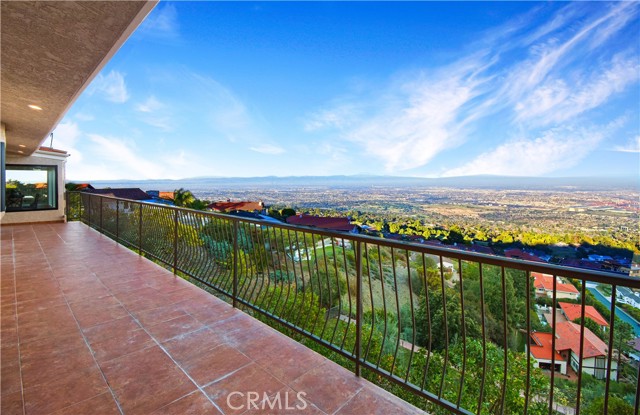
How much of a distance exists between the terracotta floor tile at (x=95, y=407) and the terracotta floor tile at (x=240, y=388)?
0.51 meters

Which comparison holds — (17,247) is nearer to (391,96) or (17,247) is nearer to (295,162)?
(391,96)

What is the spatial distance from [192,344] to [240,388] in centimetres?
74

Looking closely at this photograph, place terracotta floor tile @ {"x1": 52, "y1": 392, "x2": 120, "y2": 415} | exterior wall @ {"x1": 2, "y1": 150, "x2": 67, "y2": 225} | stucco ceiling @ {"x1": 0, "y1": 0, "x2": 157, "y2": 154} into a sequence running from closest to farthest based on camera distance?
terracotta floor tile @ {"x1": 52, "y1": 392, "x2": 120, "y2": 415}, stucco ceiling @ {"x1": 0, "y1": 0, "x2": 157, "y2": 154}, exterior wall @ {"x1": 2, "y1": 150, "x2": 67, "y2": 225}

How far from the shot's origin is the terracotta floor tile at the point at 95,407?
5.70 ft

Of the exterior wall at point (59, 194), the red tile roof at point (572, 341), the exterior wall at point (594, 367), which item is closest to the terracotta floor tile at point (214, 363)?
the exterior wall at point (594, 367)

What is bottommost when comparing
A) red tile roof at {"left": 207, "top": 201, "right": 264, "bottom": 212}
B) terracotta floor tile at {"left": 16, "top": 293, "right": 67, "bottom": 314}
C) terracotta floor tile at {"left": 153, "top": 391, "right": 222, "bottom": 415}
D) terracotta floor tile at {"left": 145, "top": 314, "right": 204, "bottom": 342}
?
terracotta floor tile at {"left": 153, "top": 391, "right": 222, "bottom": 415}

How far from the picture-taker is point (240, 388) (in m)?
1.97

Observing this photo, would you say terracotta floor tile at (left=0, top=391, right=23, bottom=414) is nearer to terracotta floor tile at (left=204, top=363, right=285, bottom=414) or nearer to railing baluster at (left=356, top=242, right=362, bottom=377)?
terracotta floor tile at (left=204, top=363, right=285, bottom=414)

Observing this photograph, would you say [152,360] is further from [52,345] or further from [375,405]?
[375,405]

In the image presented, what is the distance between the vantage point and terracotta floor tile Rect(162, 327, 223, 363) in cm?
233

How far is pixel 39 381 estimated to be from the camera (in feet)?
6.57

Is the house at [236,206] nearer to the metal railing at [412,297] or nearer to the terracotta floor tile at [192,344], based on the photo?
the metal railing at [412,297]

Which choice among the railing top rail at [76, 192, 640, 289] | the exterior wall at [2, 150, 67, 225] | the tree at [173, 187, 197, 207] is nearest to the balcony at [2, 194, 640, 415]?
the railing top rail at [76, 192, 640, 289]

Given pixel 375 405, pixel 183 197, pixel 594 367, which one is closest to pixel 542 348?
pixel 594 367
